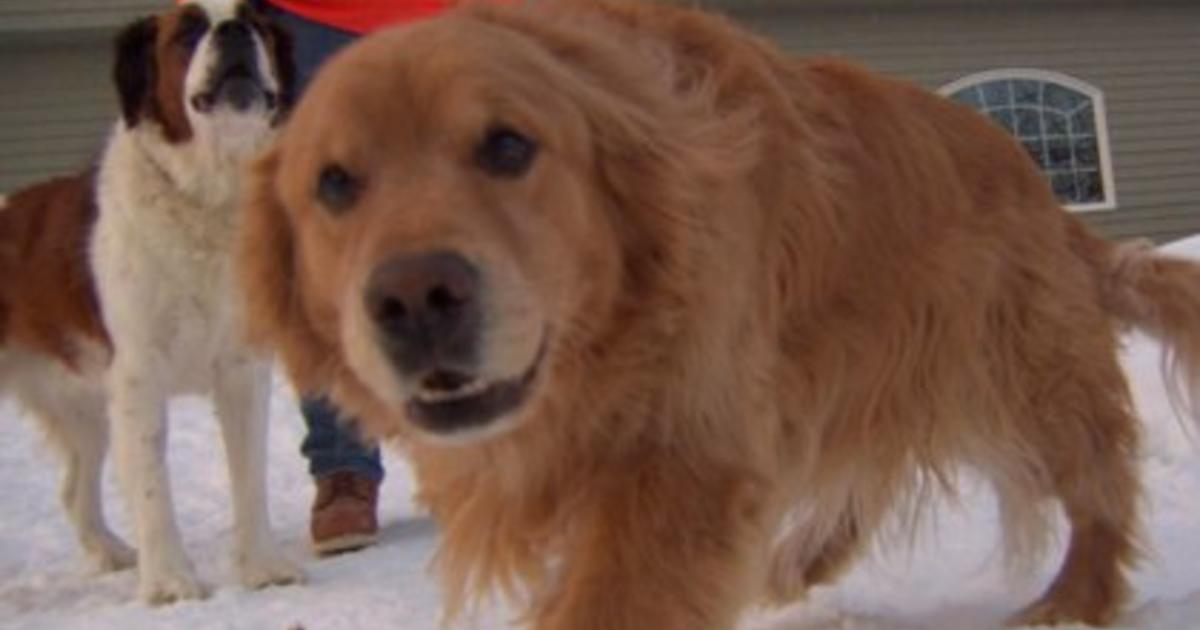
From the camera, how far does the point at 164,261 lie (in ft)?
16.9

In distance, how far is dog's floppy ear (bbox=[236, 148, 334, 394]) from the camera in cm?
296

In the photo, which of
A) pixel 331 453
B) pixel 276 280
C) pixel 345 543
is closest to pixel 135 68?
pixel 331 453

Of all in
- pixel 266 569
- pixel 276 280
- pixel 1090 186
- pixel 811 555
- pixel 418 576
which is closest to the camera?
pixel 276 280

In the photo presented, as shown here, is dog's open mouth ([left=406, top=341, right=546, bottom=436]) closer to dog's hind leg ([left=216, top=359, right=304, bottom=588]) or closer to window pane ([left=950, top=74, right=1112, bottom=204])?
dog's hind leg ([left=216, top=359, right=304, bottom=588])

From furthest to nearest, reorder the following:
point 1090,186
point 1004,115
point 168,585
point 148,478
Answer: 1. point 1090,186
2. point 1004,115
3. point 148,478
4. point 168,585

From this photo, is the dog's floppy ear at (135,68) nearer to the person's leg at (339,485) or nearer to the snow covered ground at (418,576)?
the person's leg at (339,485)

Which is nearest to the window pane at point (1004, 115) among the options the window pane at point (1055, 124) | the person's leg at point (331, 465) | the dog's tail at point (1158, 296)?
the window pane at point (1055, 124)

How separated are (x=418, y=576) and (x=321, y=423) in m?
1.09

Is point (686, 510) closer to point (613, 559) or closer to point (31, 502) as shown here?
point (613, 559)

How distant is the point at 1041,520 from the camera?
3.98m

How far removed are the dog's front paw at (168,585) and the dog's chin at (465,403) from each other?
2410 mm

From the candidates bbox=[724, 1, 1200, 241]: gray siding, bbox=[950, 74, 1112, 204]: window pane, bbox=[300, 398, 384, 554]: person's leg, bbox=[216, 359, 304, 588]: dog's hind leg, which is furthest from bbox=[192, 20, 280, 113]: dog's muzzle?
bbox=[950, 74, 1112, 204]: window pane

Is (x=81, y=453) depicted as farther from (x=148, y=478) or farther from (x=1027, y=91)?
(x=1027, y=91)

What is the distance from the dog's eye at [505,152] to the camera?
2602 millimetres
